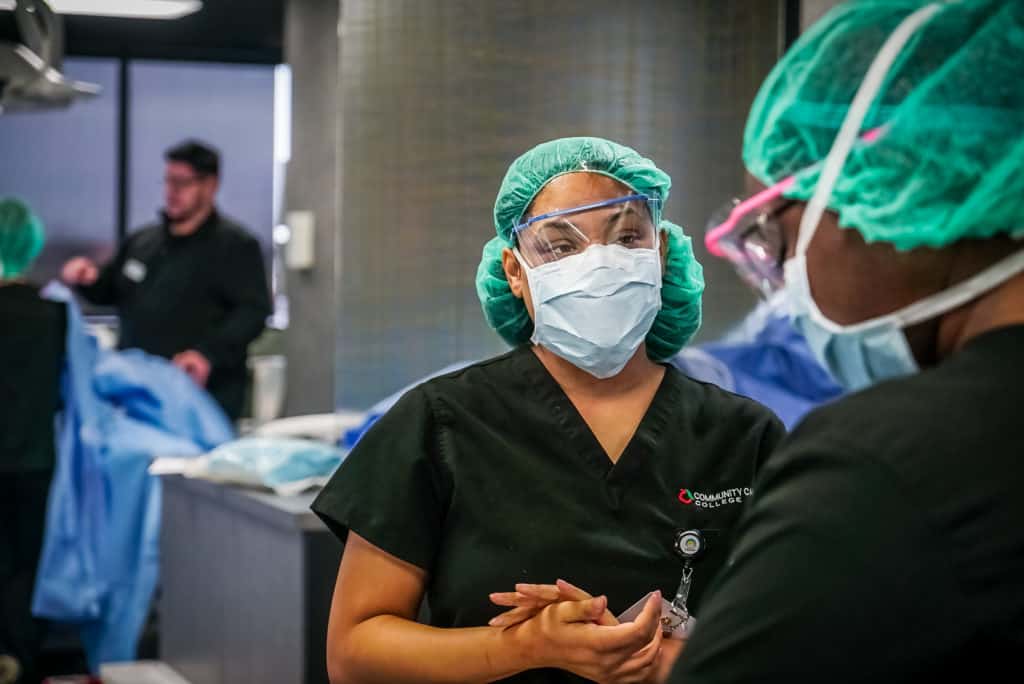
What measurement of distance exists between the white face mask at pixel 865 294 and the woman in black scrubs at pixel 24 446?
3.26m

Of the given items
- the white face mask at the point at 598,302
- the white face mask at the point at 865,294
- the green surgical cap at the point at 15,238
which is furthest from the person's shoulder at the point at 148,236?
the white face mask at the point at 865,294

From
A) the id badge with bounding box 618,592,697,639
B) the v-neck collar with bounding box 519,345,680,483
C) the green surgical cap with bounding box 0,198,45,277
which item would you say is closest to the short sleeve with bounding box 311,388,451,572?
the v-neck collar with bounding box 519,345,680,483

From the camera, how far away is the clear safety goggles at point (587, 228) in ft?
5.14

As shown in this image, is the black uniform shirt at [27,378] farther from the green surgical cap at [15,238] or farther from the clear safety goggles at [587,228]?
the clear safety goggles at [587,228]

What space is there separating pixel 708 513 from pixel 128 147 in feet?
22.1

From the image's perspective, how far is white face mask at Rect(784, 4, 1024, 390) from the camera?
97cm

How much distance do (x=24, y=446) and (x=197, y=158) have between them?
143cm

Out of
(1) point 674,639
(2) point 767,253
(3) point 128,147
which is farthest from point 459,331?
(3) point 128,147

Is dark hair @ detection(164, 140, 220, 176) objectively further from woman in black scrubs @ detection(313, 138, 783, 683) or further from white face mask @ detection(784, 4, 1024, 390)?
white face mask @ detection(784, 4, 1024, 390)

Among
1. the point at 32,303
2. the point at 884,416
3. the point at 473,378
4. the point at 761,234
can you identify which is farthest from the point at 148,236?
the point at 884,416

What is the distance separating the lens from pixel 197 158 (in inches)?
193

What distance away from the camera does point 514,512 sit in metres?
1.49

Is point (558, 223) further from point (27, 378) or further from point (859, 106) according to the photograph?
point (27, 378)

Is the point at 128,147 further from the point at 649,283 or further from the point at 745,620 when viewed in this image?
the point at 745,620
